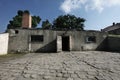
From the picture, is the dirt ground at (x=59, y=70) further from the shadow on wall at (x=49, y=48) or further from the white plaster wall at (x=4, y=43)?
the shadow on wall at (x=49, y=48)

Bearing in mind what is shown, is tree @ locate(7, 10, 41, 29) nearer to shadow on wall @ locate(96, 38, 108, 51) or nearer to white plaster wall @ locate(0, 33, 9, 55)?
white plaster wall @ locate(0, 33, 9, 55)

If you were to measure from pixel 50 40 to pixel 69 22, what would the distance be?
68.7 feet

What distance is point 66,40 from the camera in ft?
49.6

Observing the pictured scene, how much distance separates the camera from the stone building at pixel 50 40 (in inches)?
513

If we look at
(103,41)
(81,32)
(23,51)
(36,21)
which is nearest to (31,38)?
(23,51)

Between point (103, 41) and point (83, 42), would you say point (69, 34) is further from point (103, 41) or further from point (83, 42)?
Answer: point (103, 41)

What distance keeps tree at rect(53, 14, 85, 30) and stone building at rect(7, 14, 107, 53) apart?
1848 centimetres

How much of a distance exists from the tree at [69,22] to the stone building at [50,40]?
18477mm

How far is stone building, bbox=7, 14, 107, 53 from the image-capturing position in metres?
13.0

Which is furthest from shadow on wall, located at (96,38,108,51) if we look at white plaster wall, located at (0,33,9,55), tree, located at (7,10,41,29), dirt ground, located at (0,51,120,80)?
tree, located at (7,10,41,29)

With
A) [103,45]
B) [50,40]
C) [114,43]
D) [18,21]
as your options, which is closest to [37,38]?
[50,40]

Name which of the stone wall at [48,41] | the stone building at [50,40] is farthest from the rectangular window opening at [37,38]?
the stone wall at [48,41]

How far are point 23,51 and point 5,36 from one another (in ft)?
8.40

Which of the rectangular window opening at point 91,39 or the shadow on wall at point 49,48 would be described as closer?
the shadow on wall at point 49,48
